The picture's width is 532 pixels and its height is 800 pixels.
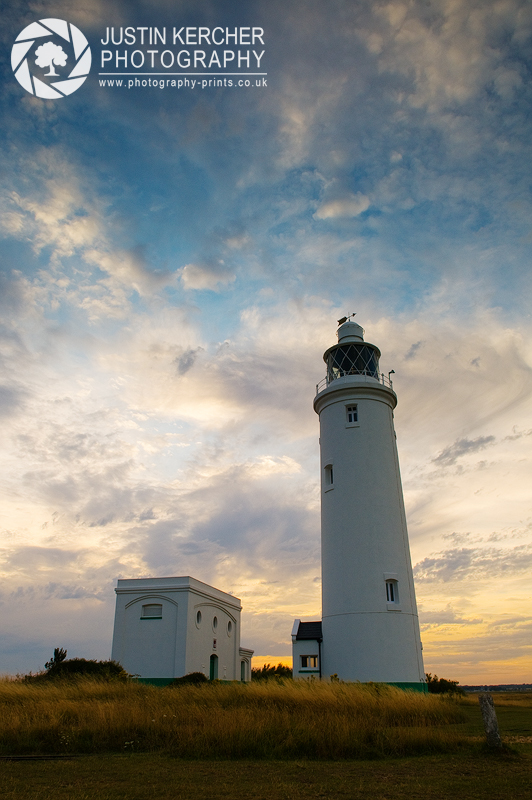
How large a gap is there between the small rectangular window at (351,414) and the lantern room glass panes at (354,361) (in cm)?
186

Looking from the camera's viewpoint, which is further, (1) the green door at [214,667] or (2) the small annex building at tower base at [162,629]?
(1) the green door at [214,667]

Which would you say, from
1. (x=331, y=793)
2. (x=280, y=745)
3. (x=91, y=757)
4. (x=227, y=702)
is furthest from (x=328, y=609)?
(x=331, y=793)

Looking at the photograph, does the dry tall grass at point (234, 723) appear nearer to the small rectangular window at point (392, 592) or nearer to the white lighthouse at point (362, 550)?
the white lighthouse at point (362, 550)

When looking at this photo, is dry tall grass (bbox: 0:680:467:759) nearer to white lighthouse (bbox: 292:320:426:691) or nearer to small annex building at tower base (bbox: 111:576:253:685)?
white lighthouse (bbox: 292:320:426:691)

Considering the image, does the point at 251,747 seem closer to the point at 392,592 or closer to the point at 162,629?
the point at 392,592

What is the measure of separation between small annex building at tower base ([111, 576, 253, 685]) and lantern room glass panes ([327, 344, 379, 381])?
38.5 ft

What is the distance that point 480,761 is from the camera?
8734 mm

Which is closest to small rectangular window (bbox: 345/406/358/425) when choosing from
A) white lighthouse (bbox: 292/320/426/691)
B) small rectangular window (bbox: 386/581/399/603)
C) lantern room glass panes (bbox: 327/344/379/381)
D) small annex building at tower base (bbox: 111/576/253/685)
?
white lighthouse (bbox: 292/320/426/691)

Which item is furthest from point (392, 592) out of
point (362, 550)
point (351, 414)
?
point (351, 414)

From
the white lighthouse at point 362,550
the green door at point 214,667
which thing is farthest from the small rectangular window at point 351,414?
the green door at point 214,667

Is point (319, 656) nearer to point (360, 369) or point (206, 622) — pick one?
point (206, 622)

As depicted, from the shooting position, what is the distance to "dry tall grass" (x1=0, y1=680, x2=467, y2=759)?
31.9 feet

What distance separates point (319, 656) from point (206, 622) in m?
7.58

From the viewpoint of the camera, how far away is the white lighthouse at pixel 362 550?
1948 cm
